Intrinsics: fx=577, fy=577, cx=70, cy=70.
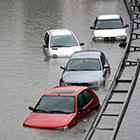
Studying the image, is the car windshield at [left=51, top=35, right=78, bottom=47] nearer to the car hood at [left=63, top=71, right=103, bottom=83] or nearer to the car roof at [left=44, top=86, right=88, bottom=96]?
the car hood at [left=63, top=71, right=103, bottom=83]

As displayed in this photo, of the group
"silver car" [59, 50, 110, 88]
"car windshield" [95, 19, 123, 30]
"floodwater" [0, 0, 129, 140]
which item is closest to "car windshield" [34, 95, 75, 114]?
"floodwater" [0, 0, 129, 140]

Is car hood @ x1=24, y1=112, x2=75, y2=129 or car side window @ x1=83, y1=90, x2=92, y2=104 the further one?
car side window @ x1=83, y1=90, x2=92, y2=104

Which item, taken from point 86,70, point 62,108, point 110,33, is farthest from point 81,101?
point 110,33

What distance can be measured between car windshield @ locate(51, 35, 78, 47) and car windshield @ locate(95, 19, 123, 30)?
587 cm

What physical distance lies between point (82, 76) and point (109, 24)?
1535 cm

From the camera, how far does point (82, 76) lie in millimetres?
24719

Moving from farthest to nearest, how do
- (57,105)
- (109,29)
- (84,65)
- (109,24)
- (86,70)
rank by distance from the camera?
1. (109,24)
2. (109,29)
3. (84,65)
4. (86,70)
5. (57,105)

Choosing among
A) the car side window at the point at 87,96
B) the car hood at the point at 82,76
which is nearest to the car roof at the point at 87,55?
the car hood at the point at 82,76

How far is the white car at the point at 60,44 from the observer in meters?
32.9

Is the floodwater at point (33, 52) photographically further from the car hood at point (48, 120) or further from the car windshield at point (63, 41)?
the car windshield at point (63, 41)

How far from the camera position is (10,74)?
29531 mm

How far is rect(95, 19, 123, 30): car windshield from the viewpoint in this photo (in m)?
39.1

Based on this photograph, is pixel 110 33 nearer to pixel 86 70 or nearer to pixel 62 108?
pixel 86 70

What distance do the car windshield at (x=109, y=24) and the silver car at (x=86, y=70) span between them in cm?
1198
